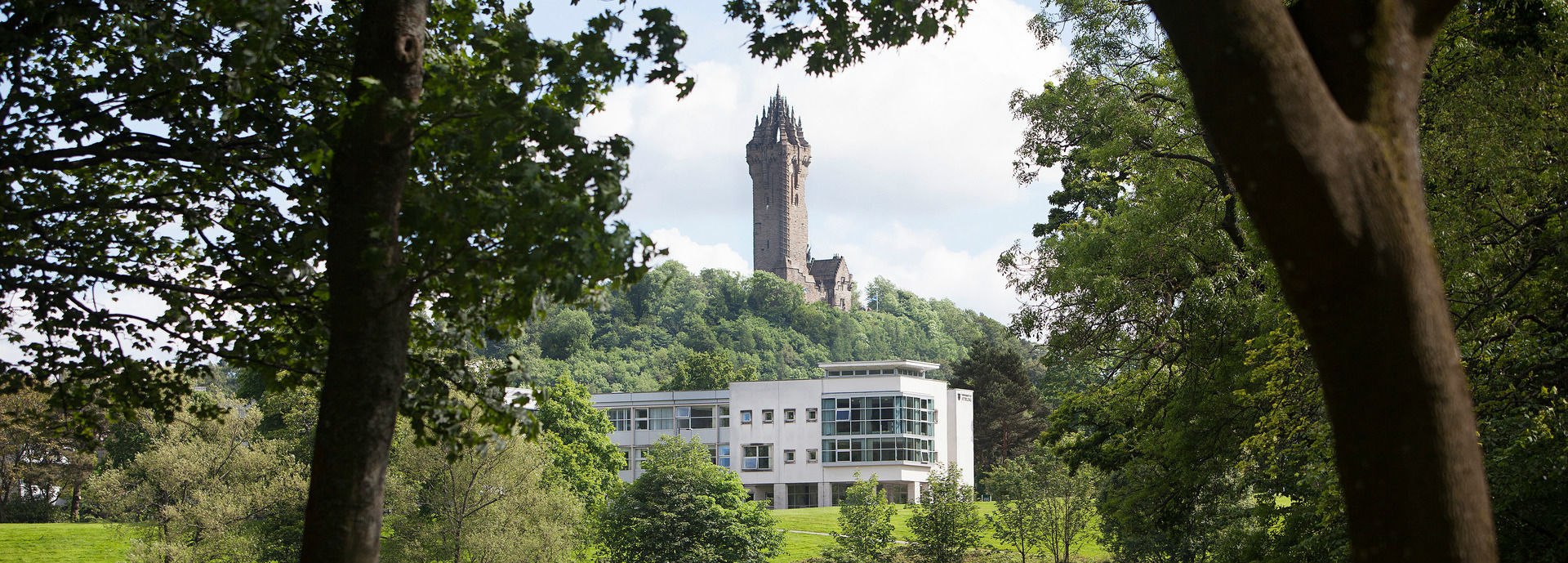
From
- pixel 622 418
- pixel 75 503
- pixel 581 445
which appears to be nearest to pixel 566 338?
pixel 622 418

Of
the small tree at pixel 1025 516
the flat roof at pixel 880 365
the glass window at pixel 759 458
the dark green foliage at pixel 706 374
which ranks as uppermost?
the dark green foliage at pixel 706 374

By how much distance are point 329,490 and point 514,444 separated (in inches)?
1301

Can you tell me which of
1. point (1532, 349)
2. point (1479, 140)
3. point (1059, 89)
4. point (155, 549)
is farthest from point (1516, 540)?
point (155, 549)

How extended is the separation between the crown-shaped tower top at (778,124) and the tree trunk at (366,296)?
478 feet

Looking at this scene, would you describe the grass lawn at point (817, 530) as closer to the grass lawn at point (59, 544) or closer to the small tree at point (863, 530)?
the small tree at point (863, 530)

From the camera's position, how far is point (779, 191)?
15050 centimetres

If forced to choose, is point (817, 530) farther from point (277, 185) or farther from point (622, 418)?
point (277, 185)

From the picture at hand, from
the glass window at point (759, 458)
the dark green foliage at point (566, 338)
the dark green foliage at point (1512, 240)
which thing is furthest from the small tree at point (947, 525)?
the dark green foliage at point (566, 338)

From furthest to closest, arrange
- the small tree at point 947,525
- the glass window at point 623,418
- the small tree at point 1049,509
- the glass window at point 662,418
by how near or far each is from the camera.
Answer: the glass window at point 623,418 → the glass window at point 662,418 → the small tree at point 1049,509 → the small tree at point 947,525

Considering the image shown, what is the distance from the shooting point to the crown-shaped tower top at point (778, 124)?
497 ft

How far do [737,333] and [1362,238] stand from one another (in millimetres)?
143151

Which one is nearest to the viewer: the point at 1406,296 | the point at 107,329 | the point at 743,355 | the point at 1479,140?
the point at 1406,296

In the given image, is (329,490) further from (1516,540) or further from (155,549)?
(155,549)

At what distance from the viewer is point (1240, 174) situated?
3.85 m
